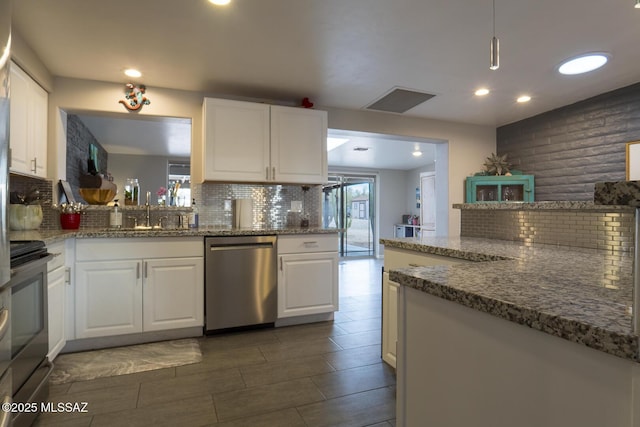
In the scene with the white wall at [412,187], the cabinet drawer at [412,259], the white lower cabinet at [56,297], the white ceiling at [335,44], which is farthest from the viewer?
the white wall at [412,187]

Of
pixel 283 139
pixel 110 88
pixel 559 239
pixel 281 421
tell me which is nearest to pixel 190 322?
pixel 281 421

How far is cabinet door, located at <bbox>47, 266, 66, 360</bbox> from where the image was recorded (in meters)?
2.10

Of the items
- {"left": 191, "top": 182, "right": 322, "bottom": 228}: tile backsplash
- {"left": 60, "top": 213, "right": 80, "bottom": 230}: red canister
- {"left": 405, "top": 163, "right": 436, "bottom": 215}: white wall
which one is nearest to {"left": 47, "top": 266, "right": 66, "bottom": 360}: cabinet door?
{"left": 60, "top": 213, "right": 80, "bottom": 230}: red canister

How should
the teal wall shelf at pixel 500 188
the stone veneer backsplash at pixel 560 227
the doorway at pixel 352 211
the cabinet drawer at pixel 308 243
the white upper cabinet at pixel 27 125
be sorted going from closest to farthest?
the stone veneer backsplash at pixel 560 227 → the white upper cabinet at pixel 27 125 → the cabinet drawer at pixel 308 243 → the teal wall shelf at pixel 500 188 → the doorway at pixel 352 211

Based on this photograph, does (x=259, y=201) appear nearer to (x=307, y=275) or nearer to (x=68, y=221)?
(x=307, y=275)

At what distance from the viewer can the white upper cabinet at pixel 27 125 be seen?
2213 mm

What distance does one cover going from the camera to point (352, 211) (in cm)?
802

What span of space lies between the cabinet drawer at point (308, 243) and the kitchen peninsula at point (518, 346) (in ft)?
6.95

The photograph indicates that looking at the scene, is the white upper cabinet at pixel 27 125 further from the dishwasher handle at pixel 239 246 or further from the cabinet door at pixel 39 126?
the dishwasher handle at pixel 239 246

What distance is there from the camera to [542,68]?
8.66ft

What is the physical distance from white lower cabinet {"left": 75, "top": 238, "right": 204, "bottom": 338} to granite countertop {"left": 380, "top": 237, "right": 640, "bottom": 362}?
224 cm

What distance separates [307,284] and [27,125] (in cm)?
248

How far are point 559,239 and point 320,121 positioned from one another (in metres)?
2.33

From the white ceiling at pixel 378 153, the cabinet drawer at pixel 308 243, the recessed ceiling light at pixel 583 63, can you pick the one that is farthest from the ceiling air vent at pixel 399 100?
Result: the cabinet drawer at pixel 308 243
